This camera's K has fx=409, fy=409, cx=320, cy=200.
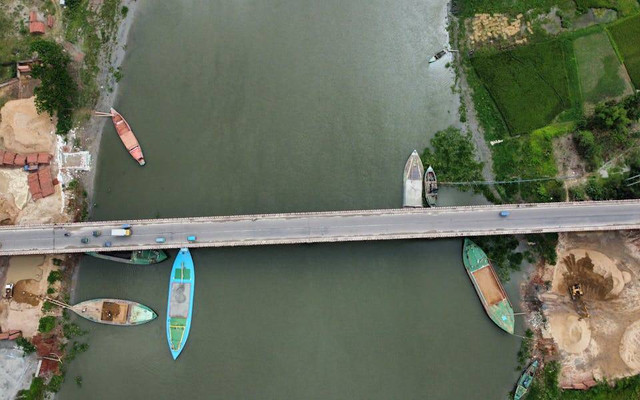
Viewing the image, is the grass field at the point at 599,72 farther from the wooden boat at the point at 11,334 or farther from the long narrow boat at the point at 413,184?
the wooden boat at the point at 11,334

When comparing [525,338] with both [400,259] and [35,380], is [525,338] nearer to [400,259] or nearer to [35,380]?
[400,259]

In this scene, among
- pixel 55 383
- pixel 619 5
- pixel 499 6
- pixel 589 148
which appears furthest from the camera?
pixel 499 6

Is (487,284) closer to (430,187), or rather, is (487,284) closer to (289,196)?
(430,187)

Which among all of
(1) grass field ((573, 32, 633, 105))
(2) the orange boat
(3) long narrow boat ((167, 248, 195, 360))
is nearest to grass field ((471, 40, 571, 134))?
(1) grass field ((573, 32, 633, 105))

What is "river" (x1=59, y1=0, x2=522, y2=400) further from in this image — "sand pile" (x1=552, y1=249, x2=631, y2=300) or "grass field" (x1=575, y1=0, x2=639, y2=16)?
"grass field" (x1=575, y1=0, x2=639, y2=16)

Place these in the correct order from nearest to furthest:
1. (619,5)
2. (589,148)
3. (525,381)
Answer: (525,381), (589,148), (619,5)

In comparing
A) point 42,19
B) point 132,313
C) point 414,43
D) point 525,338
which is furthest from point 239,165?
point 525,338

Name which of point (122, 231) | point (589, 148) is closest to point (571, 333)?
point (589, 148)
